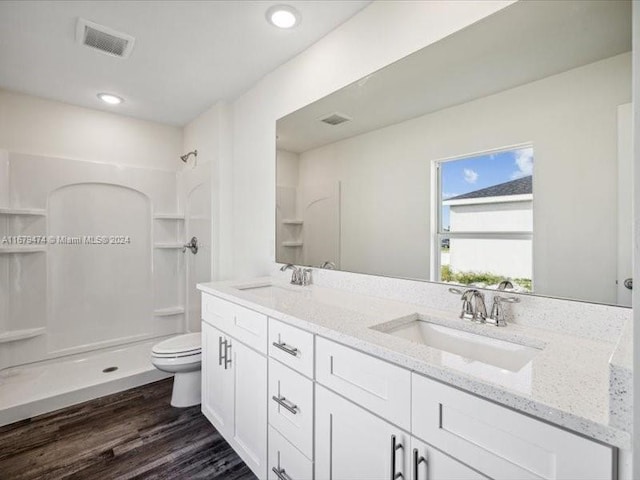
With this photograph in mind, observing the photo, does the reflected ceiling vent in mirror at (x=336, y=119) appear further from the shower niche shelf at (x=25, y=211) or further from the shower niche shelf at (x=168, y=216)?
the shower niche shelf at (x=25, y=211)

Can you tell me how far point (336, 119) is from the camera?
1936 mm

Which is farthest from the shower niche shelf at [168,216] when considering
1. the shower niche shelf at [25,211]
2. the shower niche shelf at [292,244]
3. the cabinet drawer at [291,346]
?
the cabinet drawer at [291,346]

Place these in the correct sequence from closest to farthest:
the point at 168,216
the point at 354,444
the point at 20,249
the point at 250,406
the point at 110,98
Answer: the point at 354,444 → the point at 250,406 → the point at 20,249 → the point at 110,98 → the point at 168,216

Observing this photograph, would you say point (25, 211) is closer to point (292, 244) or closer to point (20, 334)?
point (20, 334)

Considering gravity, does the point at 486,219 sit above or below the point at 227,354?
above

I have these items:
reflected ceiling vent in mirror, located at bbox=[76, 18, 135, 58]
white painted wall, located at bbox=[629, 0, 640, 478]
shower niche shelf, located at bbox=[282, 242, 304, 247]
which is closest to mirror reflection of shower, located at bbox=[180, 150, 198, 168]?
reflected ceiling vent in mirror, located at bbox=[76, 18, 135, 58]

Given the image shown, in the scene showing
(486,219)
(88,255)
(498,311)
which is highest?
(486,219)

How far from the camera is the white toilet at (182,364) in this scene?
2.23 meters

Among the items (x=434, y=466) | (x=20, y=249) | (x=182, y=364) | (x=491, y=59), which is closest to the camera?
(x=434, y=466)

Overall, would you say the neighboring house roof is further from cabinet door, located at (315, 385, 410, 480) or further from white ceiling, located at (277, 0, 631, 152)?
cabinet door, located at (315, 385, 410, 480)

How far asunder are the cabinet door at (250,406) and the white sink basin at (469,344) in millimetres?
698

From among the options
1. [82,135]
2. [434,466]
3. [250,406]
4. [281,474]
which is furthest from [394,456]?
[82,135]

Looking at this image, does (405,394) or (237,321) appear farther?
(237,321)

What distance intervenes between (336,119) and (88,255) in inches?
109
